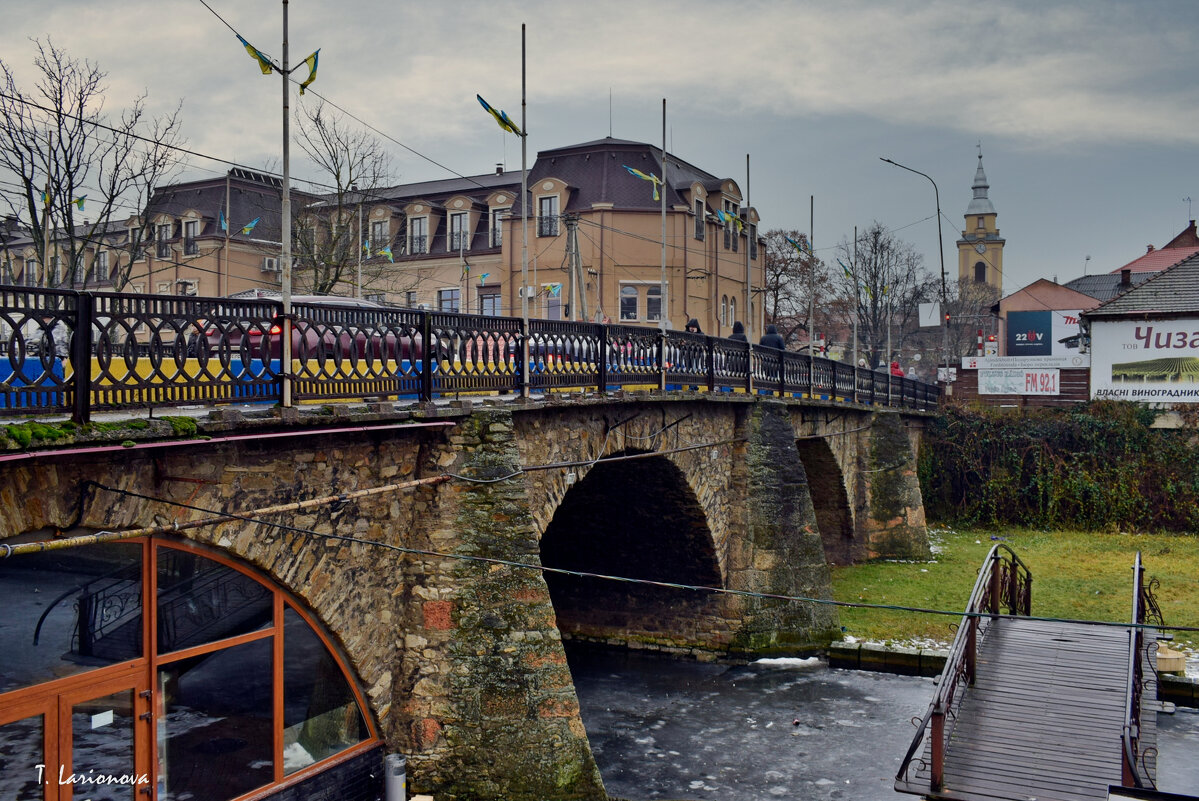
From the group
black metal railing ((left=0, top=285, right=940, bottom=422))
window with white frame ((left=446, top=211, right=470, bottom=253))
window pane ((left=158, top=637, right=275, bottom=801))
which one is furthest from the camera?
window with white frame ((left=446, top=211, right=470, bottom=253))

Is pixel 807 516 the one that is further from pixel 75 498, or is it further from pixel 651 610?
pixel 75 498

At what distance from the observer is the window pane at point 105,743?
7.26 meters

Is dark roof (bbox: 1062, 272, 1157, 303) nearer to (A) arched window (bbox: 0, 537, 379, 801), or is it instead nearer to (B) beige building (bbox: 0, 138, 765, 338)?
(B) beige building (bbox: 0, 138, 765, 338)

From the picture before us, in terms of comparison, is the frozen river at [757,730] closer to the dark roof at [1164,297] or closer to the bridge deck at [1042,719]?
the bridge deck at [1042,719]

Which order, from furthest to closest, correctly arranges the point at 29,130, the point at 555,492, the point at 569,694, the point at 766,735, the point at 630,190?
the point at 630,190
the point at 29,130
the point at 766,735
the point at 555,492
the point at 569,694

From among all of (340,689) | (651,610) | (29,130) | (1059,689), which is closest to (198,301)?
(340,689)

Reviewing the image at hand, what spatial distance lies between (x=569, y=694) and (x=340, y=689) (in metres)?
2.48

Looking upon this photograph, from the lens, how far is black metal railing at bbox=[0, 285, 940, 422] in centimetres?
679

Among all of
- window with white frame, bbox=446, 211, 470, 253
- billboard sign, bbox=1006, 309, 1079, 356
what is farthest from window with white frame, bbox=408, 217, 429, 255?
billboard sign, bbox=1006, 309, 1079, 356

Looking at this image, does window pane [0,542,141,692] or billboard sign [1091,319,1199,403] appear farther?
billboard sign [1091,319,1199,403]

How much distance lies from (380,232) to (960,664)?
35315 millimetres

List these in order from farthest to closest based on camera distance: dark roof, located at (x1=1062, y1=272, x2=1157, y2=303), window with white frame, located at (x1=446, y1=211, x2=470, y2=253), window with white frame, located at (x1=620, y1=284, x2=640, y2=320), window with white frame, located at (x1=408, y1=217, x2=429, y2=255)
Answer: dark roof, located at (x1=1062, y1=272, x2=1157, y2=303) → window with white frame, located at (x1=408, y1=217, x2=429, y2=255) → window with white frame, located at (x1=446, y1=211, x2=470, y2=253) → window with white frame, located at (x1=620, y1=284, x2=640, y2=320)

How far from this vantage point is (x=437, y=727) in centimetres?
1043

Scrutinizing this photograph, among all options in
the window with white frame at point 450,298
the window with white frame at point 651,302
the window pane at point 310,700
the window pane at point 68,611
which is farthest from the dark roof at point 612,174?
the window pane at point 68,611
